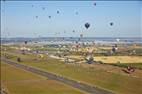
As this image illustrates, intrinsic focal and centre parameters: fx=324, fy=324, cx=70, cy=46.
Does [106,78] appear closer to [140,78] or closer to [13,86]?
[140,78]

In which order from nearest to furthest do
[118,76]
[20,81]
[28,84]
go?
[28,84] < [20,81] < [118,76]

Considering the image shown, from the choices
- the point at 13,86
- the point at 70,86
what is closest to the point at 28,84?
the point at 13,86

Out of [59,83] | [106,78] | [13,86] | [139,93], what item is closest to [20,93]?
[13,86]

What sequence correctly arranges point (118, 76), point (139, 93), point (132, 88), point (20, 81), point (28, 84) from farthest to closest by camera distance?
point (118, 76) → point (20, 81) → point (28, 84) → point (132, 88) → point (139, 93)

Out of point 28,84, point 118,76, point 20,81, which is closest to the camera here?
point 28,84

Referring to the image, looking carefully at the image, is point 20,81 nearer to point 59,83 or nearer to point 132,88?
point 59,83

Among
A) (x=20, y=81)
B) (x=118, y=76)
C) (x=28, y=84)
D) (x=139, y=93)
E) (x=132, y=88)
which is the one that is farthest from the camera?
(x=118, y=76)

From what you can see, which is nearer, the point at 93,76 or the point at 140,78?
the point at 140,78

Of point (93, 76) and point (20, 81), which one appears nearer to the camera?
point (20, 81)

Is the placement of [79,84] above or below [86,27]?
below
